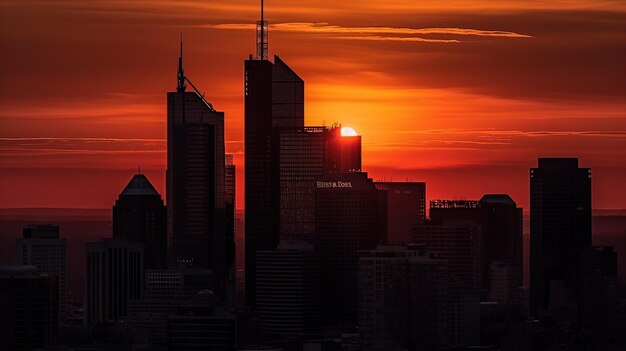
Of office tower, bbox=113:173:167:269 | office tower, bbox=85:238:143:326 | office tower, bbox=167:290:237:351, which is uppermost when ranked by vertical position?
office tower, bbox=113:173:167:269

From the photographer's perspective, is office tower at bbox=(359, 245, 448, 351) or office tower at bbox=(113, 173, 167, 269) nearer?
office tower at bbox=(359, 245, 448, 351)

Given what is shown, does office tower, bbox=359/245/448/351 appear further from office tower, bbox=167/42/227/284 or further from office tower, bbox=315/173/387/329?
office tower, bbox=167/42/227/284

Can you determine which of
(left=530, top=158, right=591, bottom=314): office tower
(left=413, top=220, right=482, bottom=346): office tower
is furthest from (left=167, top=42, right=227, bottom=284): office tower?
(left=530, top=158, right=591, bottom=314): office tower

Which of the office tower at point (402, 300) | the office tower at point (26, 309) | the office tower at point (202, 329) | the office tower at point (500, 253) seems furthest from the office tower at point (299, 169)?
the office tower at point (26, 309)

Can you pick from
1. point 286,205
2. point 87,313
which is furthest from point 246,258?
point 87,313

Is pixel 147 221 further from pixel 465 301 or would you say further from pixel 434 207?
pixel 465 301

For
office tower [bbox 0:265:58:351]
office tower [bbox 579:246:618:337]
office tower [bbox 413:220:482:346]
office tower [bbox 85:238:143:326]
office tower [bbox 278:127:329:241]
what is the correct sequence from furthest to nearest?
office tower [bbox 278:127:329:241], office tower [bbox 85:238:143:326], office tower [bbox 579:246:618:337], office tower [bbox 413:220:482:346], office tower [bbox 0:265:58:351]

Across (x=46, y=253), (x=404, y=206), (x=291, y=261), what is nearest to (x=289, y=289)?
(x=291, y=261)
